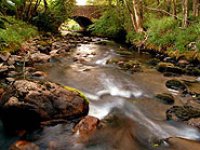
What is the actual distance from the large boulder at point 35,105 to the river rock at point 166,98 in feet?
6.96

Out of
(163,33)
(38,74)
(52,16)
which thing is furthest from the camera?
(52,16)

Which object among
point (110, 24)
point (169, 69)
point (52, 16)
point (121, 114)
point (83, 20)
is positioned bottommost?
point (121, 114)

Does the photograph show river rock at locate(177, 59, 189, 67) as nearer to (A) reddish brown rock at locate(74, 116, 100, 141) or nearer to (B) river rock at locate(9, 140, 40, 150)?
(A) reddish brown rock at locate(74, 116, 100, 141)

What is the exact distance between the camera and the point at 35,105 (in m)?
4.55

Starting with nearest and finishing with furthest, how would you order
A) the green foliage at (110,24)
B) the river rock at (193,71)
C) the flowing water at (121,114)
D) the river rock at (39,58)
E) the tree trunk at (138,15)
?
1. the flowing water at (121,114)
2. the river rock at (193,71)
3. the river rock at (39,58)
4. the tree trunk at (138,15)
5. the green foliage at (110,24)

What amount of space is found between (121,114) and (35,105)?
188cm

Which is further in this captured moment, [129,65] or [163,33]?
[163,33]

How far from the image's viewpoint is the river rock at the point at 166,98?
6048 mm

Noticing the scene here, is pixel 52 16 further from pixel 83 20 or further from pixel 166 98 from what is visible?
pixel 166 98

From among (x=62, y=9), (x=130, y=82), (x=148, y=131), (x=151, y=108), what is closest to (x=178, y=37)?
(x=130, y=82)

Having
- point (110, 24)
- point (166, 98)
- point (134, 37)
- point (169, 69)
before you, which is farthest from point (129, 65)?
point (110, 24)

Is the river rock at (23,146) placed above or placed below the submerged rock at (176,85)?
below

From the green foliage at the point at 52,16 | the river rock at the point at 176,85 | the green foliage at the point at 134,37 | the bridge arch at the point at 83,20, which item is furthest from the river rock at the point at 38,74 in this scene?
the bridge arch at the point at 83,20

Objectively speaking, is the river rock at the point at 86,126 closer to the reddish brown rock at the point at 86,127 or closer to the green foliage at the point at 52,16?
the reddish brown rock at the point at 86,127
